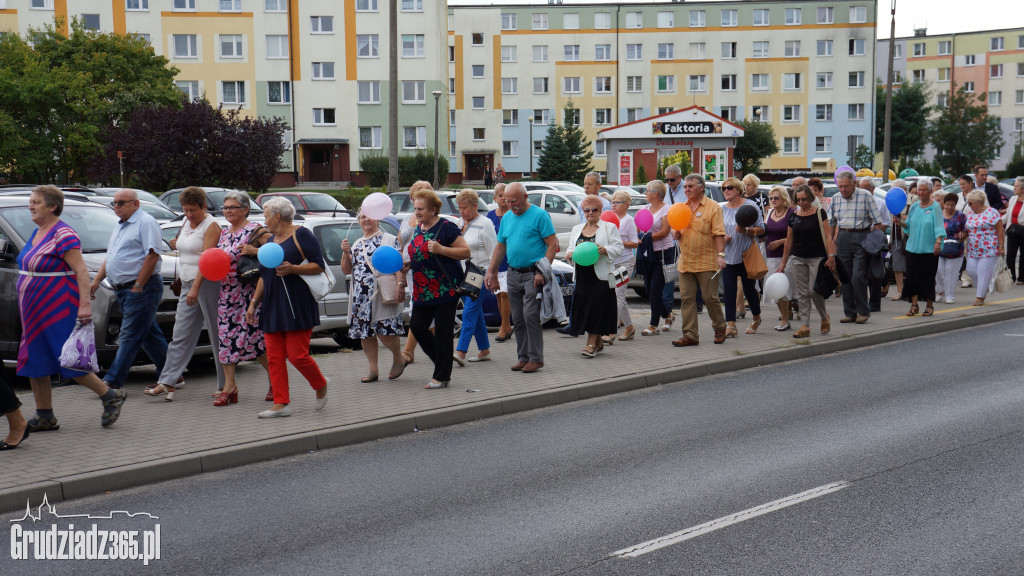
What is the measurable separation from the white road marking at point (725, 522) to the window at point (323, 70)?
64.1 metres

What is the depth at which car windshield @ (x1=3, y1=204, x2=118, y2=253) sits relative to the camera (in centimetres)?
1017

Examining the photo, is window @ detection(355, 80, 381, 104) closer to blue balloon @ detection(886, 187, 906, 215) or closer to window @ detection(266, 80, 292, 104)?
window @ detection(266, 80, 292, 104)

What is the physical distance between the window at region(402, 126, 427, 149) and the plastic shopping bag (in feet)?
200

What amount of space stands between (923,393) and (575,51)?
75.1m

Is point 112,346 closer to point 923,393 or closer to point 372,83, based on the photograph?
point 923,393

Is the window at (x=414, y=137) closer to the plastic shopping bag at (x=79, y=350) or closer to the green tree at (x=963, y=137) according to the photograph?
the green tree at (x=963, y=137)

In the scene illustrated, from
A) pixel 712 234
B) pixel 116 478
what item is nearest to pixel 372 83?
pixel 712 234

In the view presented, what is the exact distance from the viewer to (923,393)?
915 cm

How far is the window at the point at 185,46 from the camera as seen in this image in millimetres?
65375

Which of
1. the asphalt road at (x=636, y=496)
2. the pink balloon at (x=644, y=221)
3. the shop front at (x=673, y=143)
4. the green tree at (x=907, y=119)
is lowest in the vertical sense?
the asphalt road at (x=636, y=496)

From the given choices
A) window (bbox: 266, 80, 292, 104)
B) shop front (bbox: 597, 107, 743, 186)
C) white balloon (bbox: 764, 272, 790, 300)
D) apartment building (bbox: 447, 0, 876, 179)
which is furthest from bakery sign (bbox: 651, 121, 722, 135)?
white balloon (bbox: 764, 272, 790, 300)

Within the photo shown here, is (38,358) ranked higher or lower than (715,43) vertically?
lower

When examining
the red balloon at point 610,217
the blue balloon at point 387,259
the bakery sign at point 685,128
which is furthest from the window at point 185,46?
the blue balloon at point 387,259

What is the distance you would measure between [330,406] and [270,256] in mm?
1597
